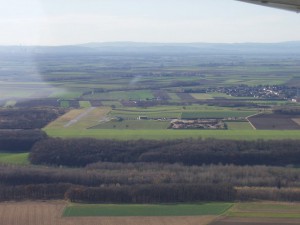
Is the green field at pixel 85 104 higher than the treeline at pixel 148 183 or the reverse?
the reverse

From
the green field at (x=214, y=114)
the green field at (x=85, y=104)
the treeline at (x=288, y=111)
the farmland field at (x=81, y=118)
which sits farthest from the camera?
the green field at (x=85, y=104)

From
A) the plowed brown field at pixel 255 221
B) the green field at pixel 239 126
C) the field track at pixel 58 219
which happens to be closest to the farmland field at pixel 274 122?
the green field at pixel 239 126

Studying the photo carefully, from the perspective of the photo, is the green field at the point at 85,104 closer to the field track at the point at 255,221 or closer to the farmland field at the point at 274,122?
the farmland field at the point at 274,122

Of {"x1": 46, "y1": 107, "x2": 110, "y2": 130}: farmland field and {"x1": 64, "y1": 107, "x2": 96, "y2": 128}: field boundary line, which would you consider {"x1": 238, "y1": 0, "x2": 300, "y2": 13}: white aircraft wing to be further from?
{"x1": 64, "y1": 107, "x2": 96, "y2": 128}: field boundary line

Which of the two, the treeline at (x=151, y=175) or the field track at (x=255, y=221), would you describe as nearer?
the field track at (x=255, y=221)

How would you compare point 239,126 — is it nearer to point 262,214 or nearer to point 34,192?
point 262,214
